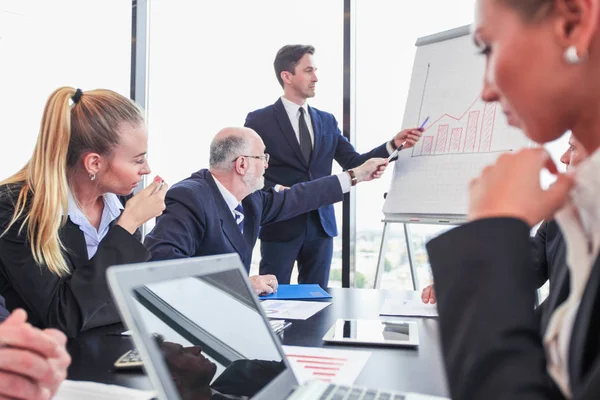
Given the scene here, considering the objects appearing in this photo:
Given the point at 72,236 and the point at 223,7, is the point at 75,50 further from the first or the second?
the point at 72,236

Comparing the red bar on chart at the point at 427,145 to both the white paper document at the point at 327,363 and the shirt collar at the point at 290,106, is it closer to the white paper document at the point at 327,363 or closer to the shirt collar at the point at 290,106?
the shirt collar at the point at 290,106

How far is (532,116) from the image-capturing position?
0.54 m

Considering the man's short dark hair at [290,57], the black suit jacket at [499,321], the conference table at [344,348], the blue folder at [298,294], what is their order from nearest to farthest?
the black suit jacket at [499,321], the conference table at [344,348], the blue folder at [298,294], the man's short dark hair at [290,57]

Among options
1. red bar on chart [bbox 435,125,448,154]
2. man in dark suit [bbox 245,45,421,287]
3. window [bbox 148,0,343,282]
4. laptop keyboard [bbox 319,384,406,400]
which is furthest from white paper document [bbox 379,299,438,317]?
window [bbox 148,0,343,282]

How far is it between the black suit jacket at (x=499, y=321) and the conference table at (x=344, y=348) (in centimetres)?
28

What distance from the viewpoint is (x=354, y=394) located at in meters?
0.73

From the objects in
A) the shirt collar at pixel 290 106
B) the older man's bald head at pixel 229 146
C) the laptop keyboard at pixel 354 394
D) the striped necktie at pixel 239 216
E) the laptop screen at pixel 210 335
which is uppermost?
the shirt collar at pixel 290 106

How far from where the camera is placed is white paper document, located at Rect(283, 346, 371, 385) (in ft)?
2.86

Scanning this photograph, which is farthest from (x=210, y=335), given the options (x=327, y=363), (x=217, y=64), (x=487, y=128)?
(x=217, y=64)

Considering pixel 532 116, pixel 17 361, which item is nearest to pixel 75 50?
pixel 17 361

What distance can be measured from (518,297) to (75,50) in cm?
421

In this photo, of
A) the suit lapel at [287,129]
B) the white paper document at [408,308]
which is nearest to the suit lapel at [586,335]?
the white paper document at [408,308]

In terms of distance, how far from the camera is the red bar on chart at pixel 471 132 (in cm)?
251

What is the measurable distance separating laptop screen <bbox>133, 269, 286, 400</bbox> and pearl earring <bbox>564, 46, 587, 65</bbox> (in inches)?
19.0
